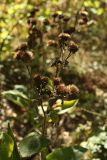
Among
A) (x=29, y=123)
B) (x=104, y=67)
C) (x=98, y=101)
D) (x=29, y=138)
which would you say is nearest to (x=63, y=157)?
(x=29, y=138)

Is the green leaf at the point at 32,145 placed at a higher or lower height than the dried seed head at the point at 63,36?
lower

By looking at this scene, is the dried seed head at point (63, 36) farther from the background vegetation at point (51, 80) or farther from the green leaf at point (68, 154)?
the green leaf at point (68, 154)

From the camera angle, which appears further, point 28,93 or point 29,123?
point 29,123

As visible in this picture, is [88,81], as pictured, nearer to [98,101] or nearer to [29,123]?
[98,101]

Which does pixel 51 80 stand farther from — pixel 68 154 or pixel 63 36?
pixel 68 154

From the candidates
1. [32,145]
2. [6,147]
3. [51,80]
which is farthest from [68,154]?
[51,80]

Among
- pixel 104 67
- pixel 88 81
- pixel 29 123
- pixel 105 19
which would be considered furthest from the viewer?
pixel 105 19

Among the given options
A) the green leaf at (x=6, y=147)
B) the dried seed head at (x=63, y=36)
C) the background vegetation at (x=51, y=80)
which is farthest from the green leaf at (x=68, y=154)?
the dried seed head at (x=63, y=36)

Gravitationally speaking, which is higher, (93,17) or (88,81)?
(93,17)
